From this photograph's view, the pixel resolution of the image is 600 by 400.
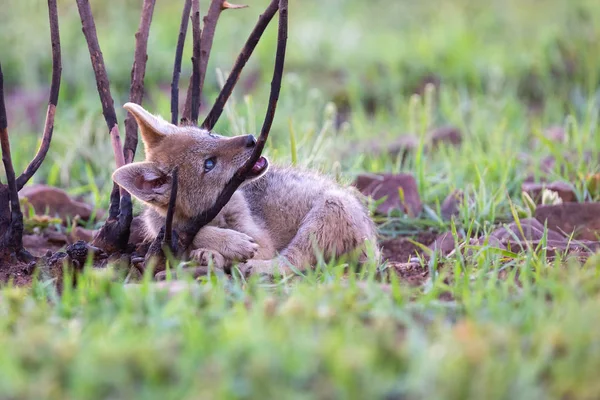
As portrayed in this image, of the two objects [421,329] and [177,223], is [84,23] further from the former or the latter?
[421,329]

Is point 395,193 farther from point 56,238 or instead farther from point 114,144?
point 56,238

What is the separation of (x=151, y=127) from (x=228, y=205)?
1.80 feet

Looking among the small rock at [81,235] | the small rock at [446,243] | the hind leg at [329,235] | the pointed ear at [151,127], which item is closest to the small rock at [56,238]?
the small rock at [81,235]

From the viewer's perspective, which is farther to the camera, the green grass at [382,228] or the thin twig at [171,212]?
the thin twig at [171,212]

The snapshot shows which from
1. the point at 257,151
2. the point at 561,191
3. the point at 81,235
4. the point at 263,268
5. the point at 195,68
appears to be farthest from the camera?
the point at 561,191

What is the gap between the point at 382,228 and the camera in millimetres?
5543

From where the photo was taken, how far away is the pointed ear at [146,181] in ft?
13.7

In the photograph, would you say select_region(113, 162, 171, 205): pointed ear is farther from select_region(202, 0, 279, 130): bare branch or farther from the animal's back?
the animal's back

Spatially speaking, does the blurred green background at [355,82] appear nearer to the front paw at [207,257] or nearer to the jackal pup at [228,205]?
the jackal pup at [228,205]

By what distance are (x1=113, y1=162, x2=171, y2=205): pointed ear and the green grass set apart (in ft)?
1.89

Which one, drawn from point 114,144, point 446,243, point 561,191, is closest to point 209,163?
point 114,144

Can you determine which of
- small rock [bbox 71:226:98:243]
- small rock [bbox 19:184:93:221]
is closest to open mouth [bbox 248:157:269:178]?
small rock [bbox 71:226:98:243]

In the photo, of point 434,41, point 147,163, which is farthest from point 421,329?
point 434,41

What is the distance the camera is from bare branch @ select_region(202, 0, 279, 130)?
403cm
